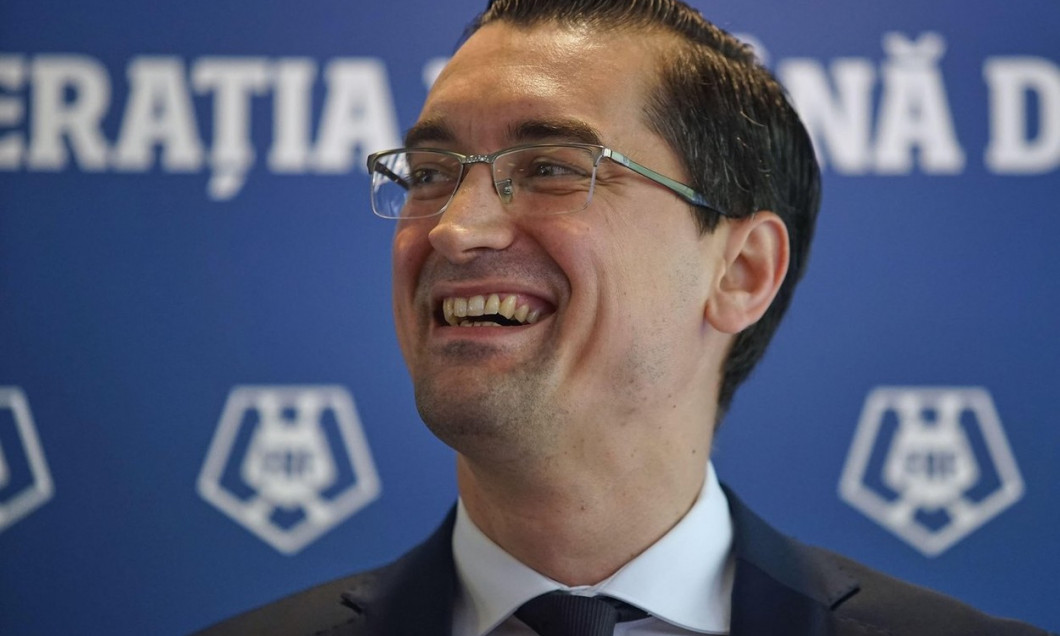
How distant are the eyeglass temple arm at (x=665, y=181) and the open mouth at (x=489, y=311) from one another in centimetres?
20

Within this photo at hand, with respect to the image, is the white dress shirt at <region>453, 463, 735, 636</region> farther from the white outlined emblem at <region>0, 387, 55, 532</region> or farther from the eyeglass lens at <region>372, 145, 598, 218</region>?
the white outlined emblem at <region>0, 387, 55, 532</region>

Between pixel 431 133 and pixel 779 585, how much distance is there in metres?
0.68

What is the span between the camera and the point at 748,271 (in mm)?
1631

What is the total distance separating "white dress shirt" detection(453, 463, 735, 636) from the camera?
146 cm

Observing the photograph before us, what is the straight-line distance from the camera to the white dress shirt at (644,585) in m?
1.46

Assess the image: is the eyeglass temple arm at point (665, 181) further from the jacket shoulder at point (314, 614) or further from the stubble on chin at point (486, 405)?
the jacket shoulder at point (314, 614)

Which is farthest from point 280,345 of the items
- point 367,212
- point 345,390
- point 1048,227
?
point 1048,227

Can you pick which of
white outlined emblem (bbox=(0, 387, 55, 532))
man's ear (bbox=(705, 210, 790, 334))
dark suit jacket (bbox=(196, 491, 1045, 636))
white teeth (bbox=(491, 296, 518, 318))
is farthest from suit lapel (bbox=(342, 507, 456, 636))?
white outlined emblem (bbox=(0, 387, 55, 532))

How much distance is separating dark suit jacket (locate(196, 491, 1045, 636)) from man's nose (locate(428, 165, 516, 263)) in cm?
38

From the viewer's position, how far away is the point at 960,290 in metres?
2.17

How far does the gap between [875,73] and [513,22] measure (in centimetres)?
87

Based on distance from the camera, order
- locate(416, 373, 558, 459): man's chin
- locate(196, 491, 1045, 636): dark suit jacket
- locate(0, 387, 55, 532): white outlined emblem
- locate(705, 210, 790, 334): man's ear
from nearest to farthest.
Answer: locate(416, 373, 558, 459): man's chin
locate(196, 491, 1045, 636): dark suit jacket
locate(705, 210, 790, 334): man's ear
locate(0, 387, 55, 532): white outlined emblem

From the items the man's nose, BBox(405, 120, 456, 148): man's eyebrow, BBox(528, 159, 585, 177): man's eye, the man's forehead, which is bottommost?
the man's nose

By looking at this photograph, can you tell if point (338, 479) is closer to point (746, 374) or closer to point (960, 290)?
point (746, 374)
